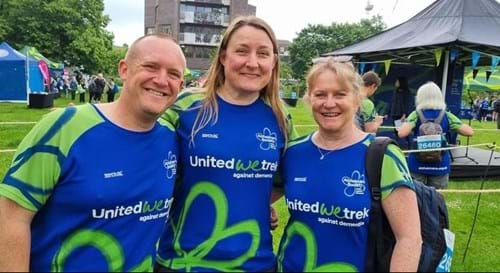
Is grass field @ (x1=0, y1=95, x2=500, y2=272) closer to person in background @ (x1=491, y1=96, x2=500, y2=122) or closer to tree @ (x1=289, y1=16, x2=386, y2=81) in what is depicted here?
person in background @ (x1=491, y1=96, x2=500, y2=122)

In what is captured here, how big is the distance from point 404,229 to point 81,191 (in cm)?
136

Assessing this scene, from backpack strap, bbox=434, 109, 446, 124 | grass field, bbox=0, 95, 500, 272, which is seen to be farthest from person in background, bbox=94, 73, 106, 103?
backpack strap, bbox=434, 109, 446, 124

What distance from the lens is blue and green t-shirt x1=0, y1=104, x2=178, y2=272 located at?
5.99 ft

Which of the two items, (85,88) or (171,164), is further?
(85,88)

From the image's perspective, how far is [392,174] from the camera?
6.58 ft

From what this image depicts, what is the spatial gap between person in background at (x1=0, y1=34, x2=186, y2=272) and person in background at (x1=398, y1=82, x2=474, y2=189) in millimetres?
4472

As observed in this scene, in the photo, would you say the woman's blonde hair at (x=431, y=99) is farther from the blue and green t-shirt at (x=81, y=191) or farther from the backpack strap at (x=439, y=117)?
the blue and green t-shirt at (x=81, y=191)

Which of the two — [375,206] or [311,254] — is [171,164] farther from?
[375,206]

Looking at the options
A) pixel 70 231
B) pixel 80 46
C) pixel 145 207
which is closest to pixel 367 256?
pixel 145 207

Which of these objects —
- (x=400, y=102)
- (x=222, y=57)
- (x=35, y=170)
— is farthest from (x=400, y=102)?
(x=35, y=170)

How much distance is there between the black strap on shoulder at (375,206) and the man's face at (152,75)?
95 centimetres

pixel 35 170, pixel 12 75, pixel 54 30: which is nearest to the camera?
pixel 35 170

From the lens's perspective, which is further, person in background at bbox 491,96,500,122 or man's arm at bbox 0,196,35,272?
person in background at bbox 491,96,500,122

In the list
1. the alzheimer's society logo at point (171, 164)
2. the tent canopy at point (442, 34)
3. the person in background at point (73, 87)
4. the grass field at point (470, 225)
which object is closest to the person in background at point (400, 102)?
the tent canopy at point (442, 34)
